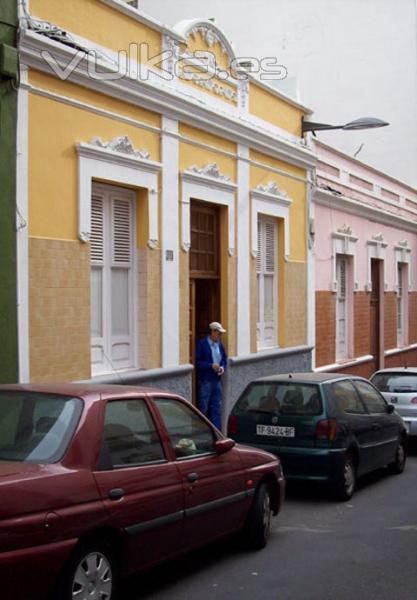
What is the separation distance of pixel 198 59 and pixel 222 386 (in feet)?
17.5

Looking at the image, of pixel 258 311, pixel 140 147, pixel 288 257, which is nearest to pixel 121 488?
pixel 140 147

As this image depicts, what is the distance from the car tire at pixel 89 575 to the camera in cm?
530

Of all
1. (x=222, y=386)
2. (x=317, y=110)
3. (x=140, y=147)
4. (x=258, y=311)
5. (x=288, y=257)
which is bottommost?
(x=222, y=386)

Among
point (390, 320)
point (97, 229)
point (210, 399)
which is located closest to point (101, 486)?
point (97, 229)

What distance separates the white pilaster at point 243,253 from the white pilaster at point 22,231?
5.95 meters

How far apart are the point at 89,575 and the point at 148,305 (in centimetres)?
715

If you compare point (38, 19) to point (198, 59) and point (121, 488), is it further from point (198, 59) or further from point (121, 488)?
point (121, 488)

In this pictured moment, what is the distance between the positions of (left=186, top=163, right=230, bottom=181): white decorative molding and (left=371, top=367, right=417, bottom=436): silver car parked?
13.9 ft

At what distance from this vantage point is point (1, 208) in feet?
30.9

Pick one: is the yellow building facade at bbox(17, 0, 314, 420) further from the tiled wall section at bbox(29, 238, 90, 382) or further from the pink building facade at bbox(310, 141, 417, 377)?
the pink building facade at bbox(310, 141, 417, 377)

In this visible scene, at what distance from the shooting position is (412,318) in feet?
88.7

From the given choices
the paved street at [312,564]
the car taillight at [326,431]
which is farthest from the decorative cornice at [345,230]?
the paved street at [312,564]

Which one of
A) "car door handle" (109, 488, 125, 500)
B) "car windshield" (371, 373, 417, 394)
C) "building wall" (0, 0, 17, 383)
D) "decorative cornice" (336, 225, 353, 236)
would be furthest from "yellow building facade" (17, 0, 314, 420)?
"car door handle" (109, 488, 125, 500)

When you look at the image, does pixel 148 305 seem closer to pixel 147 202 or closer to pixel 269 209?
pixel 147 202
